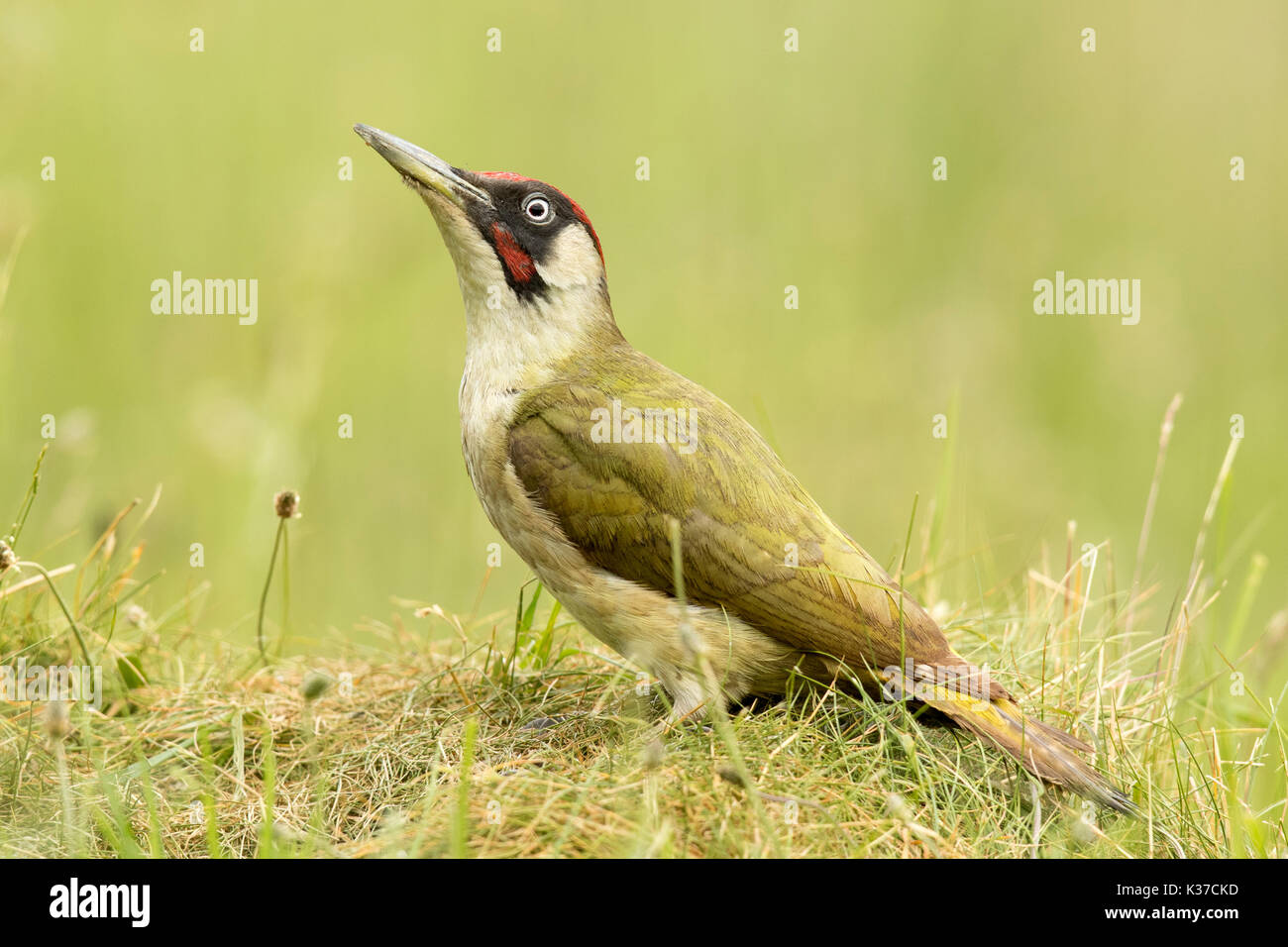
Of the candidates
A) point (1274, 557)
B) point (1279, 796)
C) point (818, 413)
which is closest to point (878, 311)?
point (818, 413)

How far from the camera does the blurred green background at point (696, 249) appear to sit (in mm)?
8852

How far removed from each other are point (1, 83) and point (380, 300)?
332 centimetres

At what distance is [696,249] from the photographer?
9.66 meters

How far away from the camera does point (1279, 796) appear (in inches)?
205

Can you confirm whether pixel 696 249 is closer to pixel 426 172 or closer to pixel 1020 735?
pixel 426 172

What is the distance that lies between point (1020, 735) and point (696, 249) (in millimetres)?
5891

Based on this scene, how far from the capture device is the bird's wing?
14.6 feet

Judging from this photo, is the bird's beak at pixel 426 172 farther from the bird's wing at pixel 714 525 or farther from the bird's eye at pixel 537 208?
the bird's wing at pixel 714 525

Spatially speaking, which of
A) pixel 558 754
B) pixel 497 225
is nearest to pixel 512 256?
pixel 497 225

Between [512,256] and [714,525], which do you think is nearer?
[714,525]

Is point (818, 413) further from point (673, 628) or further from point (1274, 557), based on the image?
point (673, 628)

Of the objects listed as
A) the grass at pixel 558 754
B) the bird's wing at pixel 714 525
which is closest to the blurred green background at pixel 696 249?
the grass at pixel 558 754

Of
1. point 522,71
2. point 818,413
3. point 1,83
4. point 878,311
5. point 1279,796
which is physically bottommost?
point 1279,796

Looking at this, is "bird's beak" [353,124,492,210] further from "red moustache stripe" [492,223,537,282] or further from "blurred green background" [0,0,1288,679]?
"blurred green background" [0,0,1288,679]
